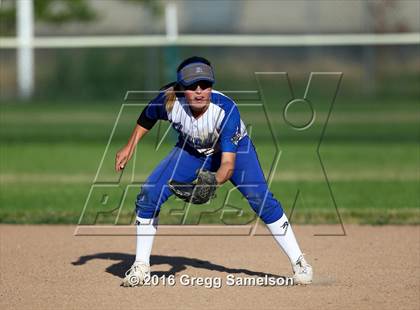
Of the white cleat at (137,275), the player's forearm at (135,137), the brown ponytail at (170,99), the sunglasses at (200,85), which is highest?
the sunglasses at (200,85)

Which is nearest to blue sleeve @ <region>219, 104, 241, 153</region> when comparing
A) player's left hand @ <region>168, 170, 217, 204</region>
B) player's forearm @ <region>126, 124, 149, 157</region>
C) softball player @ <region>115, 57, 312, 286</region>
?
softball player @ <region>115, 57, 312, 286</region>

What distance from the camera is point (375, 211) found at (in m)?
10.2

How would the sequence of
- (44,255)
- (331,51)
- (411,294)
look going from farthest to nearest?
(331,51) → (44,255) → (411,294)

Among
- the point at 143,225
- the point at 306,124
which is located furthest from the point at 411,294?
the point at 306,124

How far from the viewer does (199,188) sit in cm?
616

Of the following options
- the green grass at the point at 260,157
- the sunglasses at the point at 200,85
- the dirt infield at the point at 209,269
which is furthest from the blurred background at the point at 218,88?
the sunglasses at the point at 200,85

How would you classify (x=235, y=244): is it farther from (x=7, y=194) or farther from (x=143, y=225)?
(x=7, y=194)

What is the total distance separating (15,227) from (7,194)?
2.41 meters

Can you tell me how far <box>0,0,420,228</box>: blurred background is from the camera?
11.6 meters

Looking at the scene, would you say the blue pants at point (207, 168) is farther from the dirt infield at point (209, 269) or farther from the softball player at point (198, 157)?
the dirt infield at point (209, 269)

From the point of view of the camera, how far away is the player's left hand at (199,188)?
6113 mm

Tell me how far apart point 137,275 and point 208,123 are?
45.9 inches

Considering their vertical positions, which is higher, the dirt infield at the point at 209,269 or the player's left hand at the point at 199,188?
the player's left hand at the point at 199,188

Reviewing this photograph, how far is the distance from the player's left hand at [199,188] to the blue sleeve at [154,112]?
51cm
